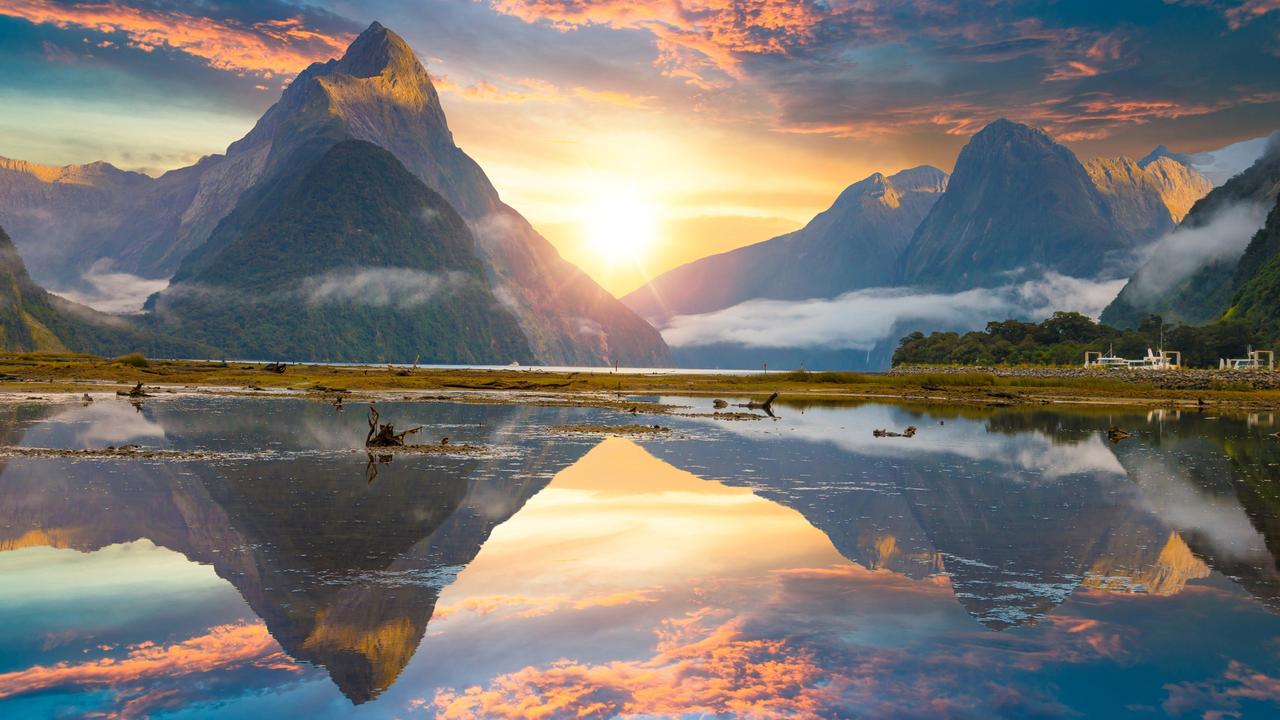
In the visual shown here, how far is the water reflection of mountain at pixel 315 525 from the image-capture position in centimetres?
1733

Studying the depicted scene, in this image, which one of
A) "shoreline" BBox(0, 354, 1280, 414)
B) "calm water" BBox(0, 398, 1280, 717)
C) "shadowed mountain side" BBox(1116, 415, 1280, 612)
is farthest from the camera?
"shoreline" BBox(0, 354, 1280, 414)

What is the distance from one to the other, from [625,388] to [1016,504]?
4128 inches

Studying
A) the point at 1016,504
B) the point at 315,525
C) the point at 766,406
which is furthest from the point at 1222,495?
the point at 766,406

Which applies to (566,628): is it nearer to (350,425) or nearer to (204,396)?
(350,425)

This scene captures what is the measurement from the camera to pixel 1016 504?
3456 centimetres

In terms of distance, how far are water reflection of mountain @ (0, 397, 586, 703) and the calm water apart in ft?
0.36

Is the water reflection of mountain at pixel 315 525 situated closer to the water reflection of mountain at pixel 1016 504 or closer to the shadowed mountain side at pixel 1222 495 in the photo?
the water reflection of mountain at pixel 1016 504

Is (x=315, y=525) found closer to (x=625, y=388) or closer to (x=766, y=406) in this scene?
(x=766, y=406)

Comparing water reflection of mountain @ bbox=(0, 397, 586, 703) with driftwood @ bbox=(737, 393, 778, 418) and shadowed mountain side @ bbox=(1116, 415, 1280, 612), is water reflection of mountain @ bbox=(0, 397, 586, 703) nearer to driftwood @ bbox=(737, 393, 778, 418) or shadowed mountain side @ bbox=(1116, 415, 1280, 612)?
shadowed mountain side @ bbox=(1116, 415, 1280, 612)

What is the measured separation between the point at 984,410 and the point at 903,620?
8632 centimetres

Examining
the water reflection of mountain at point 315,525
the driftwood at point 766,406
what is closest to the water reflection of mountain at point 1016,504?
the water reflection of mountain at point 315,525

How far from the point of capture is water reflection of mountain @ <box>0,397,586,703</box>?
17328mm

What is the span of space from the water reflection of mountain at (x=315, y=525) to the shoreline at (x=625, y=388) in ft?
159

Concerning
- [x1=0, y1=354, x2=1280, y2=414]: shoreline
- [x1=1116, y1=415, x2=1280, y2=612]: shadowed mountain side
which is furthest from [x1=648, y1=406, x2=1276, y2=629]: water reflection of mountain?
[x1=0, y1=354, x2=1280, y2=414]: shoreline
